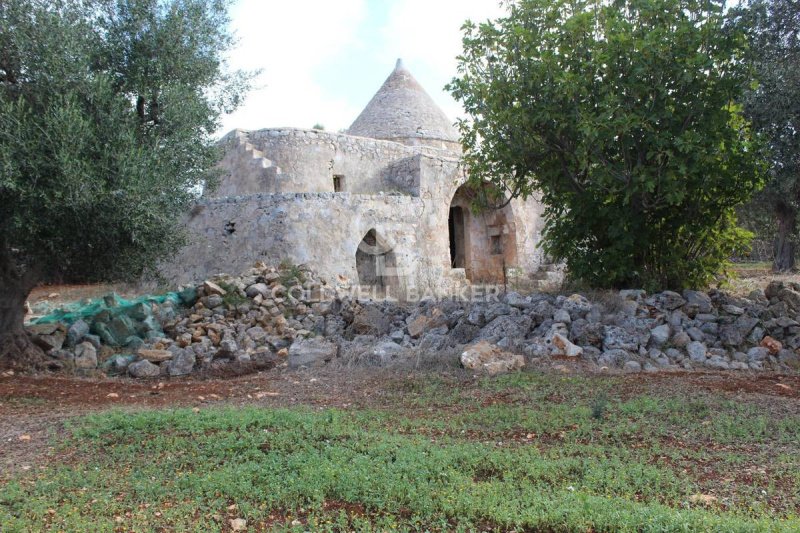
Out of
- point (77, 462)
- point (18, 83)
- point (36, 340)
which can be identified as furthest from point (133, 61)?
point (77, 462)

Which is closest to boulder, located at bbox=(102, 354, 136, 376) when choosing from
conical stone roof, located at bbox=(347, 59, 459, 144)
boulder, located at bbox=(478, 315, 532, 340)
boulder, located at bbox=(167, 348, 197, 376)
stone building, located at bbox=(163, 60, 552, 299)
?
boulder, located at bbox=(167, 348, 197, 376)

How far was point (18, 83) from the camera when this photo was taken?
6836mm

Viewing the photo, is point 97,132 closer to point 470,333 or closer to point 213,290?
point 213,290

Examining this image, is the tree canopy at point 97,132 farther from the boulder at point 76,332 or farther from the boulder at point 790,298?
the boulder at point 790,298

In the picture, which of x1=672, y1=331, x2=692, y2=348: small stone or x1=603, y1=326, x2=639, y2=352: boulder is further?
x1=672, y1=331, x2=692, y2=348: small stone

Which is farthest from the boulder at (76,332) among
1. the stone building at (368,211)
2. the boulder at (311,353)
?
the stone building at (368,211)

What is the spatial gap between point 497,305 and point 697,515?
238 inches

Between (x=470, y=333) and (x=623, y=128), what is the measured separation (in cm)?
336

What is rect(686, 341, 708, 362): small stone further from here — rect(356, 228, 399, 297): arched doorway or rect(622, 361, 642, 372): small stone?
rect(356, 228, 399, 297): arched doorway

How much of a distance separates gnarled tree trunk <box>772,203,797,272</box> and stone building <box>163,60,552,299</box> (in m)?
6.46

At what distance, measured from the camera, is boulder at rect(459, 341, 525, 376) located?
7.34 meters

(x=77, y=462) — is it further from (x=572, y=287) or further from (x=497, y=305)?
(x=572, y=287)

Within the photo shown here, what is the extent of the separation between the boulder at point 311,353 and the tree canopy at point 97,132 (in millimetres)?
2171

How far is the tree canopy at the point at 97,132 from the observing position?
6398 mm
